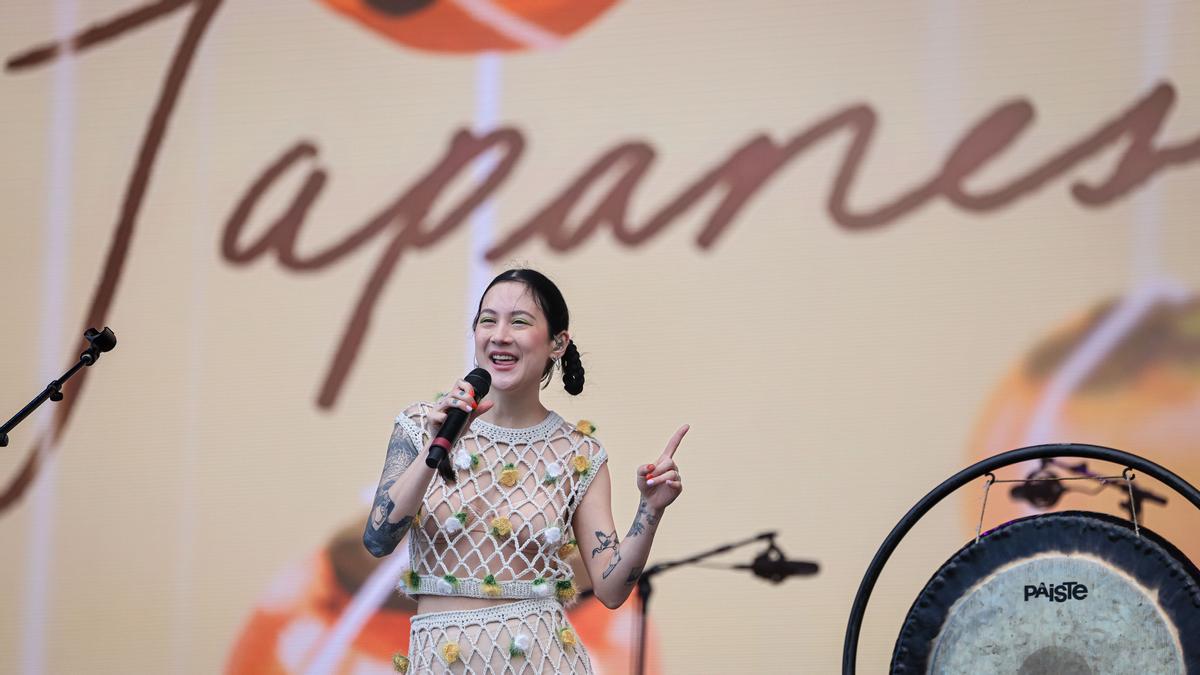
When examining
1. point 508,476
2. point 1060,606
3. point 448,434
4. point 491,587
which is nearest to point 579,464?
point 508,476

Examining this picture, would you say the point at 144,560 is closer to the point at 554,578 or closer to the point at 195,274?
the point at 195,274

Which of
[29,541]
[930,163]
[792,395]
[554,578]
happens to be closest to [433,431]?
[554,578]

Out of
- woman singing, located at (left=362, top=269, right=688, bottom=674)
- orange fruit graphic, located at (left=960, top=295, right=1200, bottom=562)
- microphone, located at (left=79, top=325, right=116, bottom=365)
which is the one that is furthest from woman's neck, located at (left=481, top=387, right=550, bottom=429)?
orange fruit graphic, located at (left=960, top=295, right=1200, bottom=562)

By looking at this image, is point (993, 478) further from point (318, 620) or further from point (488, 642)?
point (318, 620)

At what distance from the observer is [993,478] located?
8.48 ft

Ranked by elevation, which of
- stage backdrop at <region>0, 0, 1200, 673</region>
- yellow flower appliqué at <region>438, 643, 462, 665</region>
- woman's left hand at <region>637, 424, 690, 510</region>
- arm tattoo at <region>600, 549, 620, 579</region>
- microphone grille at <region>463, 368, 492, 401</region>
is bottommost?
yellow flower appliqué at <region>438, 643, 462, 665</region>

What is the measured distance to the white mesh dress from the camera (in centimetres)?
213

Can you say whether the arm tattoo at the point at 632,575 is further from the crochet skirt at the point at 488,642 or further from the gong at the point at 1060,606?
the gong at the point at 1060,606

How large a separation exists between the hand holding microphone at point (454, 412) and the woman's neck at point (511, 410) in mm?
143

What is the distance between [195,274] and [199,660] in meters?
0.90

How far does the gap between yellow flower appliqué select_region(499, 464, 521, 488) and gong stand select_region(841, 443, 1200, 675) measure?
30.6 inches

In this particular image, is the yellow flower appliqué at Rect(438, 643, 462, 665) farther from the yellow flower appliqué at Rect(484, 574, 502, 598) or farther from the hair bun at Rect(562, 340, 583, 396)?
the hair bun at Rect(562, 340, 583, 396)

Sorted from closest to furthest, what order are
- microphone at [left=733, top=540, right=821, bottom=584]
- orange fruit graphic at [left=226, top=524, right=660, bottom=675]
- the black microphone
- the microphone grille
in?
the black microphone → the microphone grille → microphone at [left=733, top=540, right=821, bottom=584] → orange fruit graphic at [left=226, top=524, right=660, bottom=675]

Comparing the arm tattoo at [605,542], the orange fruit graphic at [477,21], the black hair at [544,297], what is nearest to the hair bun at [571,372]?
the black hair at [544,297]
